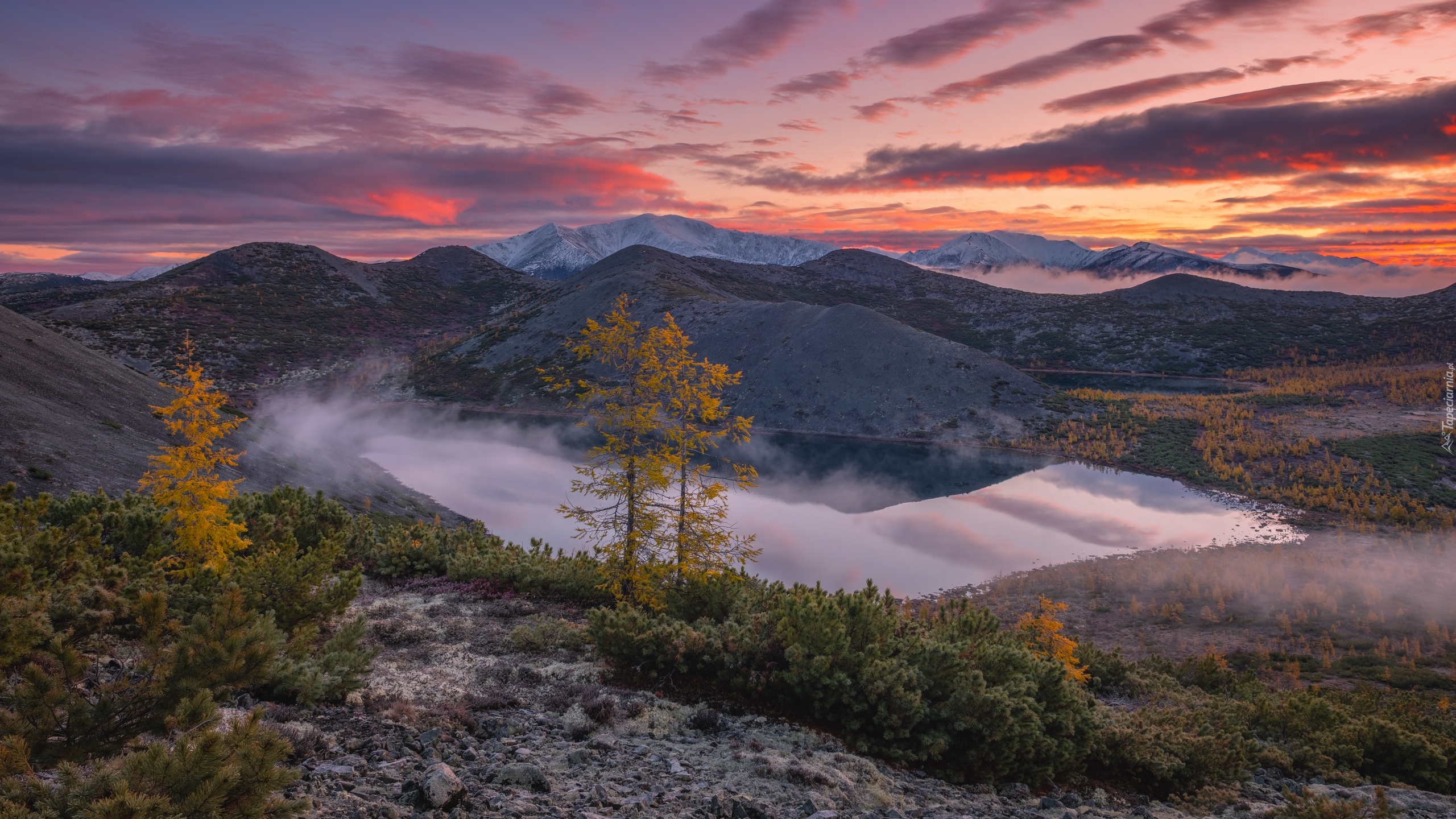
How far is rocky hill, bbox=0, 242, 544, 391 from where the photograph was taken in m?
101

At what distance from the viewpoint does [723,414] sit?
59.3 feet

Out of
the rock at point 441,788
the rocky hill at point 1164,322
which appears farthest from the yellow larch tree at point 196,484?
the rocky hill at point 1164,322

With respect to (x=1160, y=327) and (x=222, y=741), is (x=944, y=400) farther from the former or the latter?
(x=1160, y=327)

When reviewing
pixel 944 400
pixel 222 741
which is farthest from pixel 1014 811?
pixel 944 400

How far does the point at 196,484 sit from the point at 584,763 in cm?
1088

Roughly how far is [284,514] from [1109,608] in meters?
→ 33.1

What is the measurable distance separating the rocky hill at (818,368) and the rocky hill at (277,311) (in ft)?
72.2

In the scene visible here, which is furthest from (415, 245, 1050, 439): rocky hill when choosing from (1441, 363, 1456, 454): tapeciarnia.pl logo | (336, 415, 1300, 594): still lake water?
(1441, 363, 1456, 454): tapeciarnia.pl logo

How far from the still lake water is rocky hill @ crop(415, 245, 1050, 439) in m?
6.49

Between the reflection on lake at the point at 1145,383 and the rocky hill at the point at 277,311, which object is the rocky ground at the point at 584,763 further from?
the rocky hill at the point at 277,311

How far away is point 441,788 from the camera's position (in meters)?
7.48

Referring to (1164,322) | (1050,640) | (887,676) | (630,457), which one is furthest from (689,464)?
(1164,322)

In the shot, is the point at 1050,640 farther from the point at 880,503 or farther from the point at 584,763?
the point at 880,503

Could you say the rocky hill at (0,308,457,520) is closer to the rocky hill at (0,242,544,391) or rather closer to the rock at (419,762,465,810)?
the rock at (419,762,465,810)
